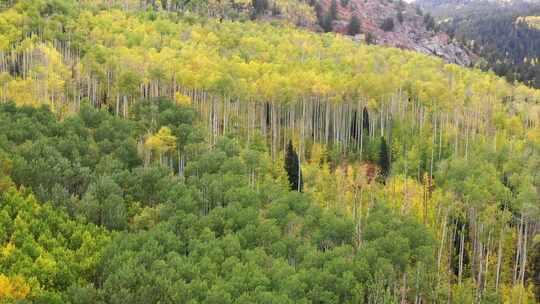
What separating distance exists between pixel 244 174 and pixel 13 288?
32483 mm

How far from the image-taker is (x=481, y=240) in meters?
64.8

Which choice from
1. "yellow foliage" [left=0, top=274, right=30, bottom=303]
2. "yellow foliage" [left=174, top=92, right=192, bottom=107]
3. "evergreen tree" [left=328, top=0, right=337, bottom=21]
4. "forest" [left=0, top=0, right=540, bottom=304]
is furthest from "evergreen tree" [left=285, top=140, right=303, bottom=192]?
"evergreen tree" [left=328, top=0, right=337, bottom=21]

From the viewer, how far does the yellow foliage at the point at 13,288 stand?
44438 mm

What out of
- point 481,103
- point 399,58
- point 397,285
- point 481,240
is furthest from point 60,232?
point 399,58

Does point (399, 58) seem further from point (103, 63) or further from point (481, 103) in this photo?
point (103, 63)

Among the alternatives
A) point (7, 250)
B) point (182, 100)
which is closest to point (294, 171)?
point (182, 100)

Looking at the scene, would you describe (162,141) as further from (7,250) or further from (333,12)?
(333,12)

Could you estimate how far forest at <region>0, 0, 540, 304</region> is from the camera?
174ft

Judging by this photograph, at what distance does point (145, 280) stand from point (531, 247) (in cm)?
4323

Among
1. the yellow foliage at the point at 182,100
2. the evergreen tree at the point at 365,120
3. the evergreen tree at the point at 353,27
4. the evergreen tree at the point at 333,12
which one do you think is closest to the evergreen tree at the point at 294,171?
the yellow foliage at the point at 182,100

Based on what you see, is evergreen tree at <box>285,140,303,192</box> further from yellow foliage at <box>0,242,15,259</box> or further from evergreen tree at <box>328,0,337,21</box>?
evergreen tree at <box>328,0,337,21</box>

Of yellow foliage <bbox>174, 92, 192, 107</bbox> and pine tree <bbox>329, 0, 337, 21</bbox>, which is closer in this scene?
yellow foliage <bbox>174, 92, 192, 107</bbox>

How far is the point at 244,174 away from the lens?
238 feet

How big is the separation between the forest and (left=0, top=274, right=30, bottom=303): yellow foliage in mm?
101
